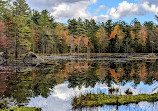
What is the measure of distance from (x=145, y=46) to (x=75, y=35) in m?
33.8

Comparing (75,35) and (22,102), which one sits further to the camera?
(75,35)

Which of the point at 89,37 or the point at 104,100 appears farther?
the point at 89,37

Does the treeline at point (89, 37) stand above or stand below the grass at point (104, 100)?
above

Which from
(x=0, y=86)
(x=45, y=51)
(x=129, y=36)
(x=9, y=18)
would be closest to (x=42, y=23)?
(x=45, y=51)

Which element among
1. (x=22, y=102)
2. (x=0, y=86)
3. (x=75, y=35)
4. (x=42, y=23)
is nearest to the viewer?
(x=22, y=102)

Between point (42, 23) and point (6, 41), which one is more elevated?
point (42, 23)

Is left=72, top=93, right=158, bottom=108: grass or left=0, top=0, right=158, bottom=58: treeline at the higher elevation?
left=0, top=0, right=158, bottom=58: treeline

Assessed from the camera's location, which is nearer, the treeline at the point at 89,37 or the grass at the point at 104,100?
the grass at the point at 104,100

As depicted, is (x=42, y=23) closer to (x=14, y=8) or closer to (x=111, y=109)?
(x=14, y=8)

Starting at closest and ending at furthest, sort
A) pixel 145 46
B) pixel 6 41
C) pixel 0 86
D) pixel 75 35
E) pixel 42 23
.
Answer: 1. pixel 0 86
2. pixel 6 41
3. pixel 42 23
4. pixel 145 46
5. pixel 75 35

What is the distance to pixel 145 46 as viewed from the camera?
76.9 metres

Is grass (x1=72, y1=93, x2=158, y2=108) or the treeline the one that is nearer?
grass (x1=72, y1=93, x2=158, y2=108)

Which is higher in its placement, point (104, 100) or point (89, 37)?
point (89, 37)

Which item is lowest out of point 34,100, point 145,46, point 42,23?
point 34,100
